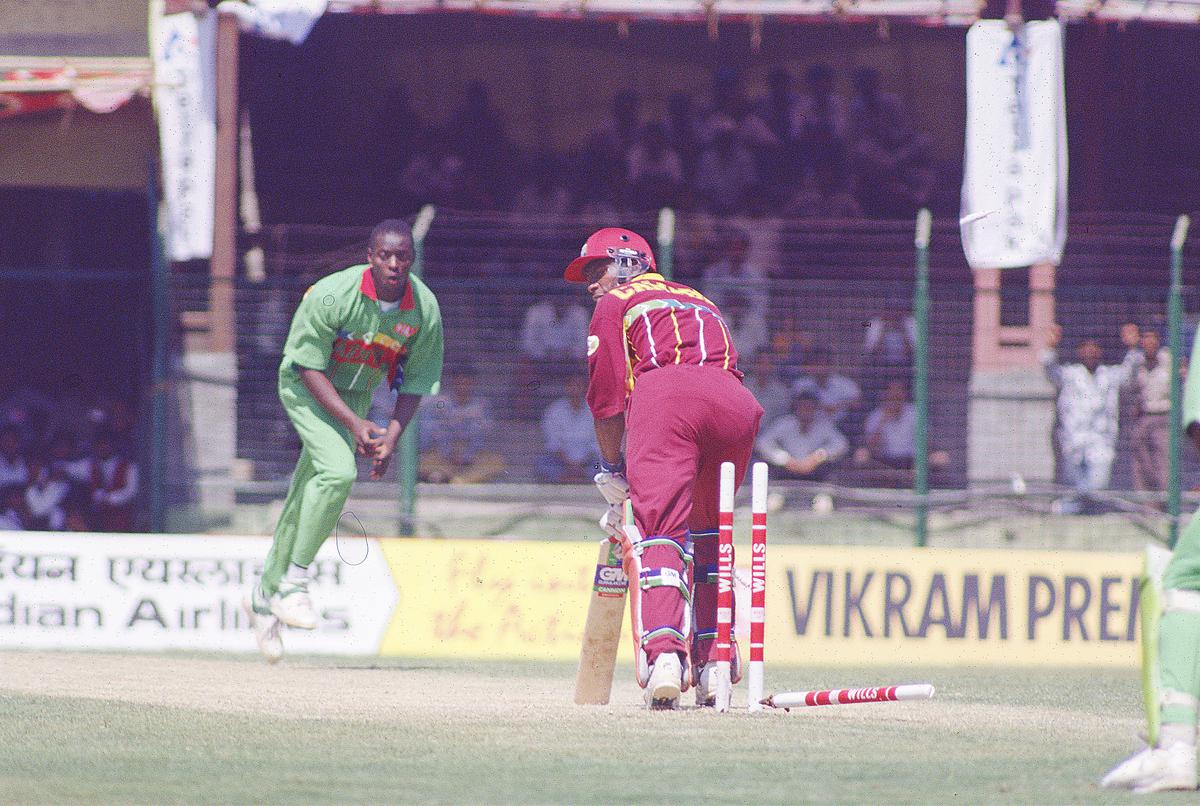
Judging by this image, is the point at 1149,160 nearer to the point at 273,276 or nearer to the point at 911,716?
the point at 273,276

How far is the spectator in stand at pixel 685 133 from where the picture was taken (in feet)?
61.7

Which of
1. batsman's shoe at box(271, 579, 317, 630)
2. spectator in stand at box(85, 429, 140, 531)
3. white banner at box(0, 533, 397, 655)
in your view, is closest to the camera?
batsman's shoe at box(271, 579, 317, 630)

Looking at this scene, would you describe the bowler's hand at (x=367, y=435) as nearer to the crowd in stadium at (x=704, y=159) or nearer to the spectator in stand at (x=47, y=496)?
the spectator in stand at (x=47, y=496)

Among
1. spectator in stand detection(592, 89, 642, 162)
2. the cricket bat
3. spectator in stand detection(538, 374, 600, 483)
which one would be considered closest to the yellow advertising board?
spectator in stand detection(538, 374, 600, 483)

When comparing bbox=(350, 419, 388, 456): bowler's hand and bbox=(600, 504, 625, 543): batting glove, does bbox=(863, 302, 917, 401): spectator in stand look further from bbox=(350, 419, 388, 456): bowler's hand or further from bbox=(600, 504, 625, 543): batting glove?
bbox=(600, 504, 625, 543): batting glove

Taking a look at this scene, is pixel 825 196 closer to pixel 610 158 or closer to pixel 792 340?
pixel 610 158

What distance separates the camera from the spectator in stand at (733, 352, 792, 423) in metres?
15.2

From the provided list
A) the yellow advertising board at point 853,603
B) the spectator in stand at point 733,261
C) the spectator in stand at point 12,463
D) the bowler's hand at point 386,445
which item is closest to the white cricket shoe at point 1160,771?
the bowler's hand at point 386,445

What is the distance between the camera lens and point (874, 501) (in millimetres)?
14836

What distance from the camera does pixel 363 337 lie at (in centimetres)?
1021

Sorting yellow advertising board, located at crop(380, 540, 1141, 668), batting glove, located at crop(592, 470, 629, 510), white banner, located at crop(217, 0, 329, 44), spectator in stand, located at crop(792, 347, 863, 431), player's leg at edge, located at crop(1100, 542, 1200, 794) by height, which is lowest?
yellow advertising board, located at crop(380, 540, 1141, 668)

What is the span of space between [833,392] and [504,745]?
28.7 ft

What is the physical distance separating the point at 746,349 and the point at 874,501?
5.13ft

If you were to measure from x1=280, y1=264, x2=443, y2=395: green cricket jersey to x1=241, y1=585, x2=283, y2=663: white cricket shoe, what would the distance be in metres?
1.25
